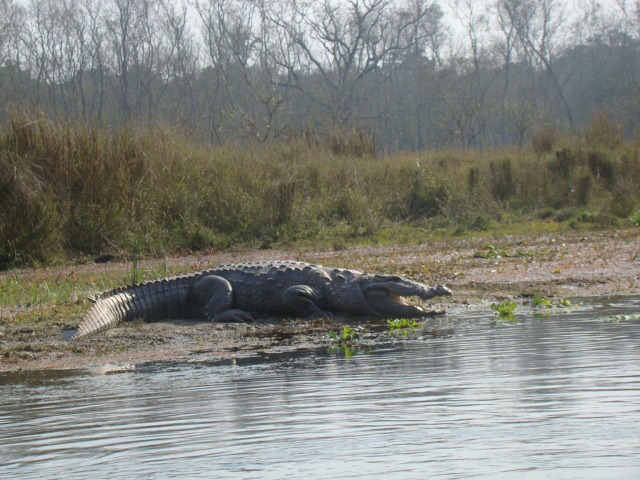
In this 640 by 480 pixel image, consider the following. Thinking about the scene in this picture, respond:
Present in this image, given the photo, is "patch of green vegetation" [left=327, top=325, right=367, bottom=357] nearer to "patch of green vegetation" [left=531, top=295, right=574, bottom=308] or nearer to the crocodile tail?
the crocodile tail

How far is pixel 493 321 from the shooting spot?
6848mm

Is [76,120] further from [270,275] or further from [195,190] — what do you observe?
[270,275]

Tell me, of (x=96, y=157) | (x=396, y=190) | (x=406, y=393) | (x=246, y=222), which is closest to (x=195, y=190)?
(x=246, y=222)

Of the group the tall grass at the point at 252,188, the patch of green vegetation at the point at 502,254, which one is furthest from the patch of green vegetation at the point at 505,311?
the tall grass at the point at 252,188

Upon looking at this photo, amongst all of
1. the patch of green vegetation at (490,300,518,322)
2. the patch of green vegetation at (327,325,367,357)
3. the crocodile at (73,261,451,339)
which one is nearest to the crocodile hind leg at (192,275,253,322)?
the crocodile at (73,261,451,339)

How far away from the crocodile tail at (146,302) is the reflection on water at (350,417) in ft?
5.34

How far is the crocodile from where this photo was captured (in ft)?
24.1

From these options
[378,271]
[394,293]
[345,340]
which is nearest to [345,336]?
[345,340]

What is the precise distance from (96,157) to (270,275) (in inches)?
247

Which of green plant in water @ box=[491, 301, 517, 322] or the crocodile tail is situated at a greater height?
the crocodile tail

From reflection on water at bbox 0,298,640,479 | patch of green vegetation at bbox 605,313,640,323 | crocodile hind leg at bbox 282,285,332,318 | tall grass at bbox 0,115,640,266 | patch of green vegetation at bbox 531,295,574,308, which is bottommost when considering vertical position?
reflection on water at bbox 0,298,640,479

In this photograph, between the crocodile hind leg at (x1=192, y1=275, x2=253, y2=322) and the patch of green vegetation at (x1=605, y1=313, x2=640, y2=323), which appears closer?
the patch of green vegetation at (x1=605, y1=313, x2=640, y2=323)

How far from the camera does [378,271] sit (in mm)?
9820

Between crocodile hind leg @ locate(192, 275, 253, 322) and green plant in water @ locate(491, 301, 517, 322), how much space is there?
209cm
